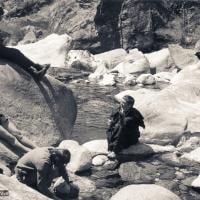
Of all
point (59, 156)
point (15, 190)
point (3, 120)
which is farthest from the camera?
point (3, 120)

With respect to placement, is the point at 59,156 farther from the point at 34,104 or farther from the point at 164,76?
the point at 164,76

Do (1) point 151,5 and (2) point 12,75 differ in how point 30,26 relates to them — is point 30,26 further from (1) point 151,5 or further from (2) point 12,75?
(2) point 12,75

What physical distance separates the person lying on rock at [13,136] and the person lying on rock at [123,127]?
85.6 inches

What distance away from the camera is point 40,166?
1010 centimetres

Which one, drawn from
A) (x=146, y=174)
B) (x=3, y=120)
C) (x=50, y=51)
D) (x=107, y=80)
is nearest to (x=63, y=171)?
(x=3, y=120)

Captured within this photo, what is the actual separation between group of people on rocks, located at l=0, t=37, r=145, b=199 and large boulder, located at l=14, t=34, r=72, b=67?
1414 cm

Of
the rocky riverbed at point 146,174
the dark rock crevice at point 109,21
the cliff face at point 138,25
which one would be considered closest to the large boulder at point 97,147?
the rocky riverbed at point 146,174

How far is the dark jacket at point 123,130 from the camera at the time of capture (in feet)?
44.6

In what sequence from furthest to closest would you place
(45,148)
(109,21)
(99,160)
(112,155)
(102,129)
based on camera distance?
(109,21), (102,129), (112,155), (99,160), (45,148)

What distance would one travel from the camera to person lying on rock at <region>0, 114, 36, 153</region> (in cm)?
1212

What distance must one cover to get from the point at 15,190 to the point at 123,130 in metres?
5.14

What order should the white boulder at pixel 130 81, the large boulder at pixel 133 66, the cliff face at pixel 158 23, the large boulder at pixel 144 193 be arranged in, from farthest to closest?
the cliff face at pixel 158 23 → the large boulder at pixel 133 66 → the white boulder at pixel 130 81 → the large boulder at pixel 144 193

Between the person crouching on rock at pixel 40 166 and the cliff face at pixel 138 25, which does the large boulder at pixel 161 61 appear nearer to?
the cliff face at pixel 138 25

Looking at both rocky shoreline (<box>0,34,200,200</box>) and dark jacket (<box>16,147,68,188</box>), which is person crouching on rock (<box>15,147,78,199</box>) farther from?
rocky shoreline (<box>0,34,200,200</box>)
